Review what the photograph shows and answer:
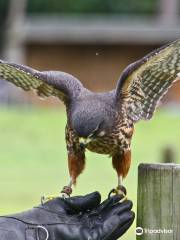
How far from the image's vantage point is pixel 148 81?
27.1ft

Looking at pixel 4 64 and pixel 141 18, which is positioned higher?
pixel 141 18

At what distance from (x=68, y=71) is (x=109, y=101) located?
3950cm

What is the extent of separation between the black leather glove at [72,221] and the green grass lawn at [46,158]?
5.85 metres

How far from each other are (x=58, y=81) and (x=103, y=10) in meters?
56.2

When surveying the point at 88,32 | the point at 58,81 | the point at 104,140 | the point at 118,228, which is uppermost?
the point at 88,32

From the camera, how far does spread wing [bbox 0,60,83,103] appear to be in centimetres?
784

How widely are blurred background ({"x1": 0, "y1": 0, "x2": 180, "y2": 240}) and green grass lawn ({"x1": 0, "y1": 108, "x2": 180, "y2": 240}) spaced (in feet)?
0.07

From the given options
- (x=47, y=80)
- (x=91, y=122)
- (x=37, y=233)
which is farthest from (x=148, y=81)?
(x=37, y=233)

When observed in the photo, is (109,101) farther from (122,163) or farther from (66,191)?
(66,191)

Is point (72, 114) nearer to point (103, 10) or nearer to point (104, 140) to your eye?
point (104, 140)

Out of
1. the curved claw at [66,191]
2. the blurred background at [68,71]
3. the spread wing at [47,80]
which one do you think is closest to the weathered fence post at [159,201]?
the curved claw at [66,191]

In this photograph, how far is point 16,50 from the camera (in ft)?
170

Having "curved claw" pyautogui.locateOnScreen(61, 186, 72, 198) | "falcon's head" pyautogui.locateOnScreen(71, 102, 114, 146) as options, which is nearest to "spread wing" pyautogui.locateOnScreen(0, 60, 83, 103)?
"falcon's head" pyautogui.locateOnScreen(71, 102, 114, 146)

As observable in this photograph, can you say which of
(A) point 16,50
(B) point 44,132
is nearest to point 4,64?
(B) point 44,132
